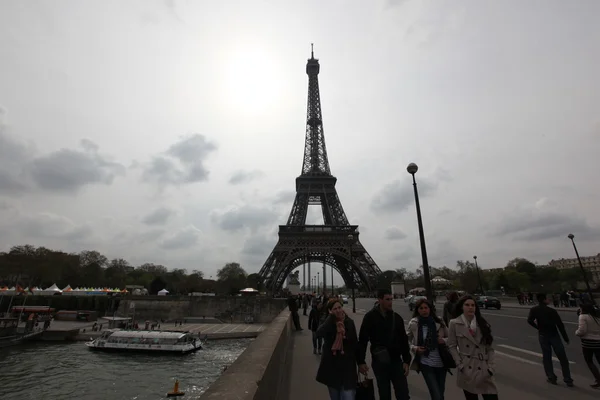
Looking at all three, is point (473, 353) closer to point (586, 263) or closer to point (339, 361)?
point (339, 361)

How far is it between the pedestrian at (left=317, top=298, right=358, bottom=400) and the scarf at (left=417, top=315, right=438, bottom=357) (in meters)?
1.13

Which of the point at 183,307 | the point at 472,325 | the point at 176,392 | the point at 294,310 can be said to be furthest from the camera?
the point at 183,307

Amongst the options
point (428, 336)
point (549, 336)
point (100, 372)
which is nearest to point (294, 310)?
point (549, 336)

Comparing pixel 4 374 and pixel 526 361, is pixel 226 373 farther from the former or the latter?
pixel 4 374

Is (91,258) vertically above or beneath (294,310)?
above

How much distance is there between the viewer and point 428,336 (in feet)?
14.7

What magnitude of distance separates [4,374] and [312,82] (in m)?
69.9

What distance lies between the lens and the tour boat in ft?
105

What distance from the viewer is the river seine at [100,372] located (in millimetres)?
22266

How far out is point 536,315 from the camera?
6.69 meters

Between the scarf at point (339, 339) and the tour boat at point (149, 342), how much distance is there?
3250 cm

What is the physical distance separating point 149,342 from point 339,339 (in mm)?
35454

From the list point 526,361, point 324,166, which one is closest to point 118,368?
point 526,361

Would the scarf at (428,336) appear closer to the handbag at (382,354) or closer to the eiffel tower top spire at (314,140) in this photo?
the handbag at (382,354)
